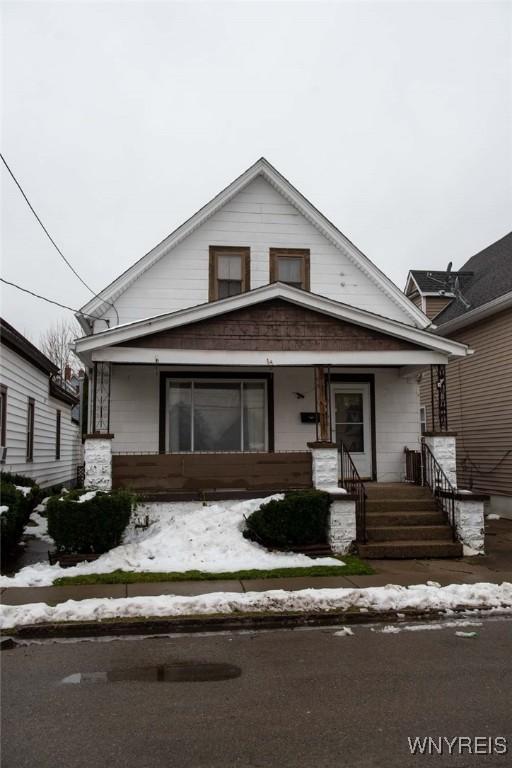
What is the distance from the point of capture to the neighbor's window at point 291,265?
14.4 metres

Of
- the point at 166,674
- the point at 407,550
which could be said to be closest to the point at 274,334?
the point at 407,550

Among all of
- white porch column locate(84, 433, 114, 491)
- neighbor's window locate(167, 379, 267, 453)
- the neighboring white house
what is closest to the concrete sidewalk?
white porch column locate(84, 433, 114, 491)

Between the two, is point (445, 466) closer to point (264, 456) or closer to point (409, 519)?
point (409, 519)

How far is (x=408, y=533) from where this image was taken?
1075 cm

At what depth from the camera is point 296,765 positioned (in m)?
3.72

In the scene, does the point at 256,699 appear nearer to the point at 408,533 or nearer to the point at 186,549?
the point at 186,549

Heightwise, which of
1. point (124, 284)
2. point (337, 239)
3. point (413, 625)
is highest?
point (337, 239)

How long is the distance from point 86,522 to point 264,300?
16.8 feet

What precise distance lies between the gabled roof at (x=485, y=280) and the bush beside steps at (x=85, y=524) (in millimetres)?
11086

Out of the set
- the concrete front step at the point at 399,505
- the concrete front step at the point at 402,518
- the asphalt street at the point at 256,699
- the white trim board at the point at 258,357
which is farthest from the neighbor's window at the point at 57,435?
the asphalt street at the point at 256,699

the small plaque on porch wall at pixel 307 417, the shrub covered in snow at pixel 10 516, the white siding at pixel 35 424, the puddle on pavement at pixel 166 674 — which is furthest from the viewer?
the white siding at pixel 35 424

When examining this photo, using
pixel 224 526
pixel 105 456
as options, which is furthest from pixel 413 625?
pixel 105 456

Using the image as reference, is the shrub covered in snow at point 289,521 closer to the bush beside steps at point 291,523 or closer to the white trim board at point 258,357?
the bush beside steps at point 291,523

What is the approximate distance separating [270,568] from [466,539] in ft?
12.4
